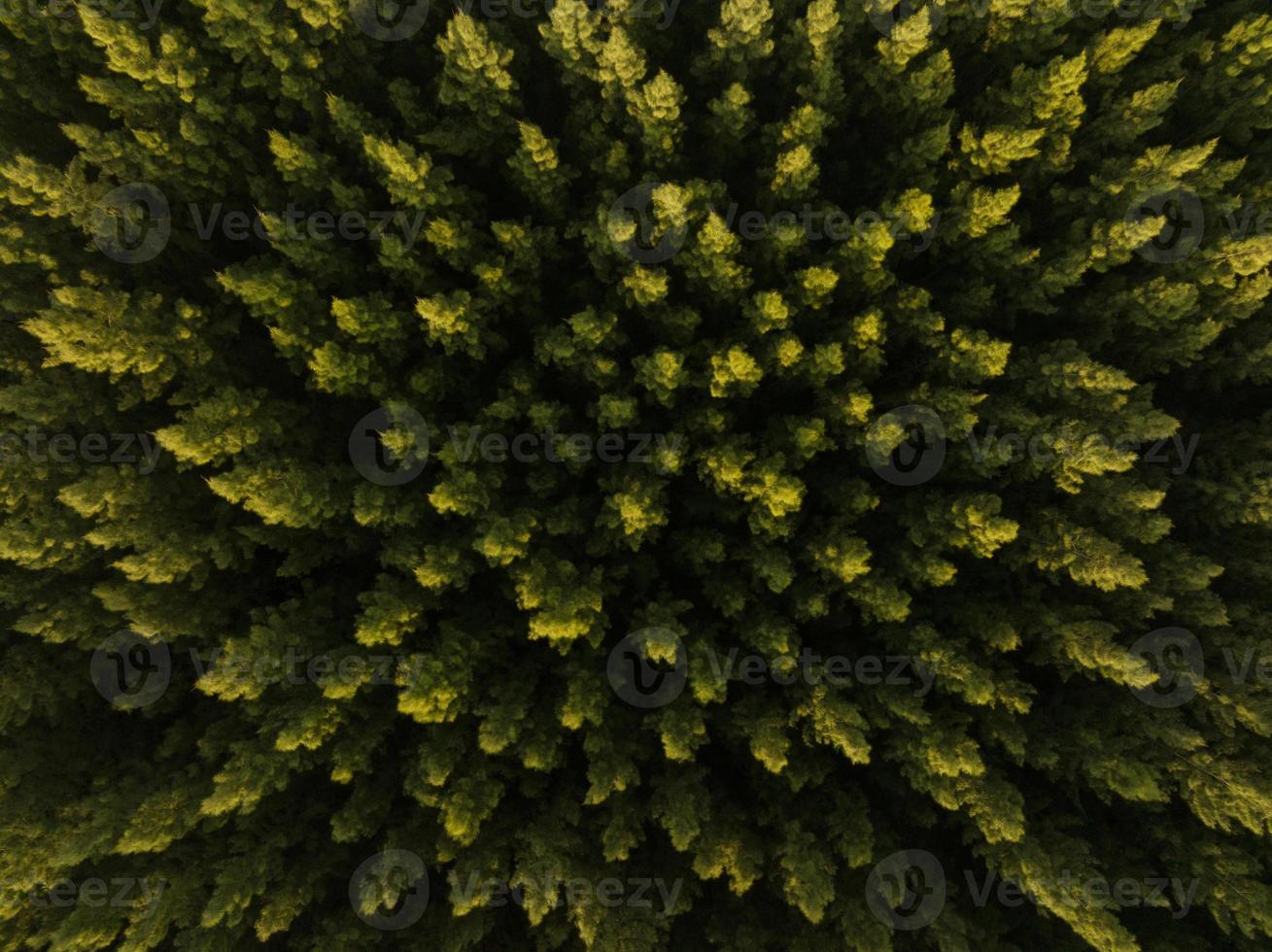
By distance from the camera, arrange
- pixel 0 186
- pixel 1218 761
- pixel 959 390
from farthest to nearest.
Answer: pixel 959 390, pixel 1218 761, pixel 0 186

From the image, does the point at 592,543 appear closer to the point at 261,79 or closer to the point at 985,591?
the point at 985,591

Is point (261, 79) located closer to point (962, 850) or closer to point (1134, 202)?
point (1134, 202)

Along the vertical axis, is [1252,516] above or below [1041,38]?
below

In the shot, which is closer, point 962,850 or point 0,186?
point 0,186

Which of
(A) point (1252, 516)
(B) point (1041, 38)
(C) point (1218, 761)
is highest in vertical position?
(B) point (1041, 38)

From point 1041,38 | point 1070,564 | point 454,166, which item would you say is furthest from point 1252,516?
point 454,166

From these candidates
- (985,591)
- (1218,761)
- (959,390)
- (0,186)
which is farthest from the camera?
(985,591)
